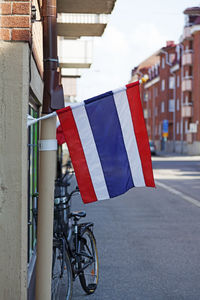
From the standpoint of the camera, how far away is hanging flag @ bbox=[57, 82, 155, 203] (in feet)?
17.3

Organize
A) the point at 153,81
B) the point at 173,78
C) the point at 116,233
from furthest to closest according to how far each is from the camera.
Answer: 1. the point at 153,81
2. the point at 173,78
3. the point at 116,233

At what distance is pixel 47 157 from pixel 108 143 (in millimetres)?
512

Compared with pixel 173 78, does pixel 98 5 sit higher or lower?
lower

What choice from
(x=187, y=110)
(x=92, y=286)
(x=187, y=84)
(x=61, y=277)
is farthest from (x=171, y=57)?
(x=61, y=277)

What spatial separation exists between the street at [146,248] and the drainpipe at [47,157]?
1.61m

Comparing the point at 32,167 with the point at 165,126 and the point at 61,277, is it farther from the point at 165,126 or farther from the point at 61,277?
the point at 165,126

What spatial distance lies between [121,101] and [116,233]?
261 inches

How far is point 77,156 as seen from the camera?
5.27m

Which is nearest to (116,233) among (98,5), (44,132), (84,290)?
(98,5)

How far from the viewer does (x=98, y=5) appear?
35.9ft

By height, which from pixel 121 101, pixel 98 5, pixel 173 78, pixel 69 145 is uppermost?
pixel 173 78

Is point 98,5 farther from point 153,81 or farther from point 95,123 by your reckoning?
point 153,81

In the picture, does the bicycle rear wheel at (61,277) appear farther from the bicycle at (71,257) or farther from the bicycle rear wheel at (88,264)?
the bicycle rear wheel at (88,264)

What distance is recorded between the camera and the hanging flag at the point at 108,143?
17.3ft
